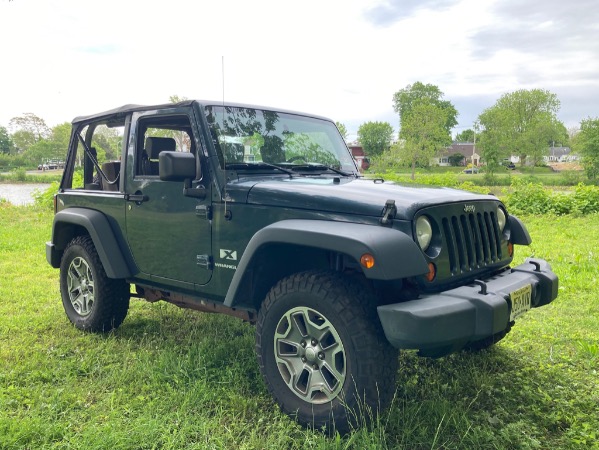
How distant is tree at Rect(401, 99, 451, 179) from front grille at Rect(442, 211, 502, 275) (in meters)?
40.0

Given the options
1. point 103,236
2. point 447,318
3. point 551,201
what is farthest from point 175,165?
point 551,201

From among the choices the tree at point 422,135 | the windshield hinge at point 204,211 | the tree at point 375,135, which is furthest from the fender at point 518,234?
the tree at point 375,135

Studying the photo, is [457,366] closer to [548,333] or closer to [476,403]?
[476,403]

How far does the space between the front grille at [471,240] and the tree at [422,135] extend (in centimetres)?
4004

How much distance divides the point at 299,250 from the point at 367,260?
2.24 ft

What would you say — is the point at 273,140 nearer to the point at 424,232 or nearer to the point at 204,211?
the point at 204,211

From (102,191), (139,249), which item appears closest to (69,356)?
(139,249)

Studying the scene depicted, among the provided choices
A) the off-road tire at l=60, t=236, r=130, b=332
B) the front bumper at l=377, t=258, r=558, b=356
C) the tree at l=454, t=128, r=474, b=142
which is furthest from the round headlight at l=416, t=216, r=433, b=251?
the tree at l=454, t=128, r=474, b=142

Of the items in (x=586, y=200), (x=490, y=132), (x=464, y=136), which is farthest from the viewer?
(x=464, y=136)

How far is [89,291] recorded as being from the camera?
4.52 meters

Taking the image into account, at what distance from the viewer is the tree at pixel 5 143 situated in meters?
48.9

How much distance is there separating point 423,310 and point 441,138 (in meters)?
45.4

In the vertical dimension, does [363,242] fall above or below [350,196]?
below

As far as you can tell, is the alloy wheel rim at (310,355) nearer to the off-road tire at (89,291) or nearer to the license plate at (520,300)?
the license plate at (520,300)
